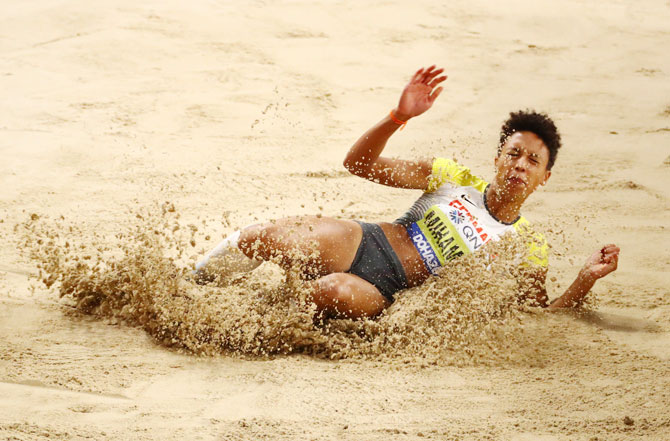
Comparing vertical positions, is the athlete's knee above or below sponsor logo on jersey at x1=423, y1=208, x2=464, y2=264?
below

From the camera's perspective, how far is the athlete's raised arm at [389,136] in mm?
2453

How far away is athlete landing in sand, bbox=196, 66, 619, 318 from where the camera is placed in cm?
248

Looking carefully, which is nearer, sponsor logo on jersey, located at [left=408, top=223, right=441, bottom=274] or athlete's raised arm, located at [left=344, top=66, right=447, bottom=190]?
athlete's raised arm, located at [left=344, top=66, right=447, bottom=190]

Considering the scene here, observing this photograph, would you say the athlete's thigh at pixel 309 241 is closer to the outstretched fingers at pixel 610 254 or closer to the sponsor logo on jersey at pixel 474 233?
the sponsor logo on jersey at pixel 474 233

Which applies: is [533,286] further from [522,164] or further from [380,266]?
[380,266]

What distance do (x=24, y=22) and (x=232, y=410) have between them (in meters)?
4.16

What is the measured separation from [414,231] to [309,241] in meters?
0.41

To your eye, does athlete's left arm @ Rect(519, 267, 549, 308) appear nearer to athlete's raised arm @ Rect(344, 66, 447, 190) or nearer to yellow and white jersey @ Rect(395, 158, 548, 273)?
yellow and white jersey @ Rect(395, 158, 548, 273)

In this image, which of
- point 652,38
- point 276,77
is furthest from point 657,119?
point 276,77

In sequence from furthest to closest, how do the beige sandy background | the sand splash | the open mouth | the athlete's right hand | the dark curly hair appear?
the dark curly hair → the open mouth → the athlete's right hand → the sand splash → the beige sandy background

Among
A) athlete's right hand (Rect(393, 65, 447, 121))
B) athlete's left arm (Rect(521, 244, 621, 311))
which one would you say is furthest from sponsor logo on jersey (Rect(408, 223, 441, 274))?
athlete's right hand (Rect(393, 65, 447, 121))

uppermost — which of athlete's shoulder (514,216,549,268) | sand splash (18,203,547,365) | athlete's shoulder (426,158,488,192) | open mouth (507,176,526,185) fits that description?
open mouth (507,176,526,185)

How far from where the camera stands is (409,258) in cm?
260

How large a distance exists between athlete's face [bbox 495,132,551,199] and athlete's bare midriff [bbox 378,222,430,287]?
0.39 meters
